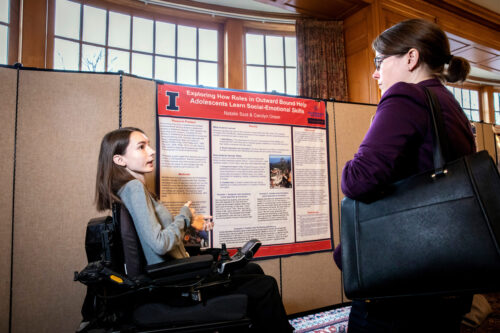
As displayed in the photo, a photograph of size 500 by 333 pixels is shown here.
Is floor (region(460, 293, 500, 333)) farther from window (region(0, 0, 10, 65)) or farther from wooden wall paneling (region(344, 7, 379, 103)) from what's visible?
window (region(0, 0, 10, 65))

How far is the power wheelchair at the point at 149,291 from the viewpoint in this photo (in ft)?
3.80

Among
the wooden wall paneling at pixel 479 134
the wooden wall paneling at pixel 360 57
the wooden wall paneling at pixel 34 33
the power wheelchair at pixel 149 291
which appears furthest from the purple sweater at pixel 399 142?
the wooden wall paneling at pixel 479 134

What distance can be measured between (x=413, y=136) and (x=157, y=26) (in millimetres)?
4309

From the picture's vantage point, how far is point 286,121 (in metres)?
2.47

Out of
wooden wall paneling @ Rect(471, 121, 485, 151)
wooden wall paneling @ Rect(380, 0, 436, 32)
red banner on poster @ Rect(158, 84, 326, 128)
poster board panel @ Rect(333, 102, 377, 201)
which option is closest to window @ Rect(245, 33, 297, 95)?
wooden wall paneling @ Rect(380, 0, 436, 32)

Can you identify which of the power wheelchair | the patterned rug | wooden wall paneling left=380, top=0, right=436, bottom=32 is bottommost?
the patterned rug

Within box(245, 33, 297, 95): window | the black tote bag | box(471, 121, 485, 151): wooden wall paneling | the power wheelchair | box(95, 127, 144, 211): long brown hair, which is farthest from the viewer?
box(245, 33, 297, 95): window

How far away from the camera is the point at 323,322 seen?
2.24 metres

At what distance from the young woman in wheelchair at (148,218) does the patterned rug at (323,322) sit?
0.79 meters

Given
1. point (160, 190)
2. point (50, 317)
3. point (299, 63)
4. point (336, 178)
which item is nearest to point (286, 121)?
point (336, 178)

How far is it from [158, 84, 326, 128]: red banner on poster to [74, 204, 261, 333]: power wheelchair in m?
1.03

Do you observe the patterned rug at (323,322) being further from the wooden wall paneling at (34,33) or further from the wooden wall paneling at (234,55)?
the wooden wall paneling at (34,33)

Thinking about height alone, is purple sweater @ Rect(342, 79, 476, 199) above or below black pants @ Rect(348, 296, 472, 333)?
above

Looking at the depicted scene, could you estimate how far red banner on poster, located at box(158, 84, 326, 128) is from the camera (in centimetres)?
212
